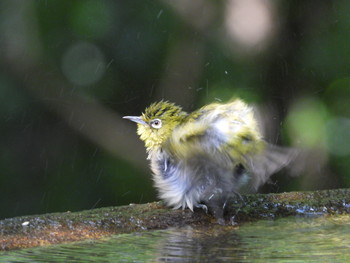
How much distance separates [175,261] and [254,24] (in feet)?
12.9

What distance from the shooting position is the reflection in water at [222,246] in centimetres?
276

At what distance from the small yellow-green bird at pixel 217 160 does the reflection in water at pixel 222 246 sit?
0.38m

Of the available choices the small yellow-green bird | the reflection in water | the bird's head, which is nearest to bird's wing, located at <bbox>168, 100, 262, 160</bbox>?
the small yellow-green bird

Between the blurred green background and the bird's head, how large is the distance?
54.8 inches

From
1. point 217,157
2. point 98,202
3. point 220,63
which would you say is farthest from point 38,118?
point 217,157

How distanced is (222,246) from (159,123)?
171cm

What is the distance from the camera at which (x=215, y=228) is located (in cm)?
375

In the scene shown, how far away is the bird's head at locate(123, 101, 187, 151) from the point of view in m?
4.66

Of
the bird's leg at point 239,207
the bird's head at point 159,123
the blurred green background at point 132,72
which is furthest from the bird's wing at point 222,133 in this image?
the blurred green background at point 132,72

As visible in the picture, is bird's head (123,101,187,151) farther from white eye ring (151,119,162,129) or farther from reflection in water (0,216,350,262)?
reflection in water (0,216,350,262)

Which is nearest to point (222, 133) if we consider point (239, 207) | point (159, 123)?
point (239, 207)

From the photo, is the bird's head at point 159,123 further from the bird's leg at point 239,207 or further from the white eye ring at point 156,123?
the bird's leg at point 239,207

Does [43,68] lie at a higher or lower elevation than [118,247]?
higher

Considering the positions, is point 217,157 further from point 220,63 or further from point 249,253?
point 220,63
